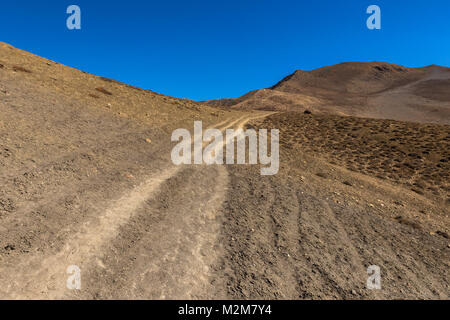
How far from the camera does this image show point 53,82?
24.5 m

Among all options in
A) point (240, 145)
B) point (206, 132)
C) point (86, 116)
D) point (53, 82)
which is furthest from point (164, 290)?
point (53, 82)

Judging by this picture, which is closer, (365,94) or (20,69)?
(20,69)

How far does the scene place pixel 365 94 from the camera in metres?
111

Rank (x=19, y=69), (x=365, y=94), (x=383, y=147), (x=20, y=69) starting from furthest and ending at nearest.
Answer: (x=365, y=94) < (x=383, y=147) < (x=20, y=69) < (x=19, y=69)

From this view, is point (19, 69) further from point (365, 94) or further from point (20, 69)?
point (365, 94)

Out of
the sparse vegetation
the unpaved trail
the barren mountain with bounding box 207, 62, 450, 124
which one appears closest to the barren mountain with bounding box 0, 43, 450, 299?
the unpaved trail

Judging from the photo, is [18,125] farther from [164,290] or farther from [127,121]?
[164,290]

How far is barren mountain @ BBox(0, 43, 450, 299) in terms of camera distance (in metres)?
6.09

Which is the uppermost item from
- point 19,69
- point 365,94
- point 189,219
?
point 365,94

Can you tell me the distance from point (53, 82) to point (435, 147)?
37654 millimetres

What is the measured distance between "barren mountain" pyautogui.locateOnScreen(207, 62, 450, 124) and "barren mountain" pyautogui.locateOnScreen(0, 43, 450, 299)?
59818 mm

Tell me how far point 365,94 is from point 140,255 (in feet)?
417

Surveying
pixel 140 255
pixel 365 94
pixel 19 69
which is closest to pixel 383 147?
pixel 140 255

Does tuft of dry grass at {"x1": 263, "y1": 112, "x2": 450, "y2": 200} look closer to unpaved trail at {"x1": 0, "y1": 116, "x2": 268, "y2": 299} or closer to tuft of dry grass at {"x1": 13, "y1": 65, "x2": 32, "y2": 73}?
unpaved trail at {"x1": 0, "y1": 116, "x2": 268, "y2": 299}
